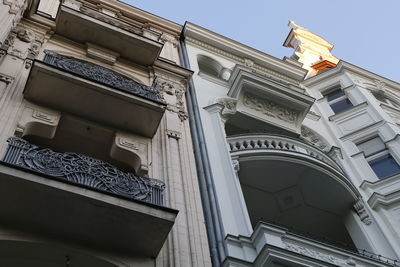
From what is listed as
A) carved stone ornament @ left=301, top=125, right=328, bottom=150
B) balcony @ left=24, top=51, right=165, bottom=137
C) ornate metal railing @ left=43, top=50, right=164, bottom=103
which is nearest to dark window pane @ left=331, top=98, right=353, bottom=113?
carved stone ornament @ left=301, top=125, right=328, bottom=150

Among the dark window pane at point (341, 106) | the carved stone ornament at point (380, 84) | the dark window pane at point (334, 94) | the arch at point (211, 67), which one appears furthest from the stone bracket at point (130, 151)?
the carved stone ornament at point (380, 84)

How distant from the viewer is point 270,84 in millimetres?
17109

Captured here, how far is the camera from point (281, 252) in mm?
9992

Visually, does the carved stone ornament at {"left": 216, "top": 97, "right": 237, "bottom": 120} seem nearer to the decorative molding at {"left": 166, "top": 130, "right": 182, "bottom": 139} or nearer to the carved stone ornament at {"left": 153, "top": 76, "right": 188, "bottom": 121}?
the carved stone ornament at {"left": 153, "top": 76, "right": 188, "bottom": 121}

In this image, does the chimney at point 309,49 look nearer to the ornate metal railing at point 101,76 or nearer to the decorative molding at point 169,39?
the decorative molding at point 169,39

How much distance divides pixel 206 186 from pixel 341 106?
1044 centimetres

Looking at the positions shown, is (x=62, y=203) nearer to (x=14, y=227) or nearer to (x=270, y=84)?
(x=14, y=227)

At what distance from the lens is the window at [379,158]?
16583mm

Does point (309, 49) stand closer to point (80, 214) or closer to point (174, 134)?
point (174, 134)

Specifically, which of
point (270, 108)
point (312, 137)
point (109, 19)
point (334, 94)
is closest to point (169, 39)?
point (109, 19)

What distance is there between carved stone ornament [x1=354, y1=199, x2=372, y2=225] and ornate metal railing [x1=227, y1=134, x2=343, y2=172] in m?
1.19

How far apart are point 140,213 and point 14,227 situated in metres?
1.89

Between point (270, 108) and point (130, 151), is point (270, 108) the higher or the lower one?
the higher one

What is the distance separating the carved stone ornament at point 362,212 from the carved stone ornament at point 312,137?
3173 millimetres
